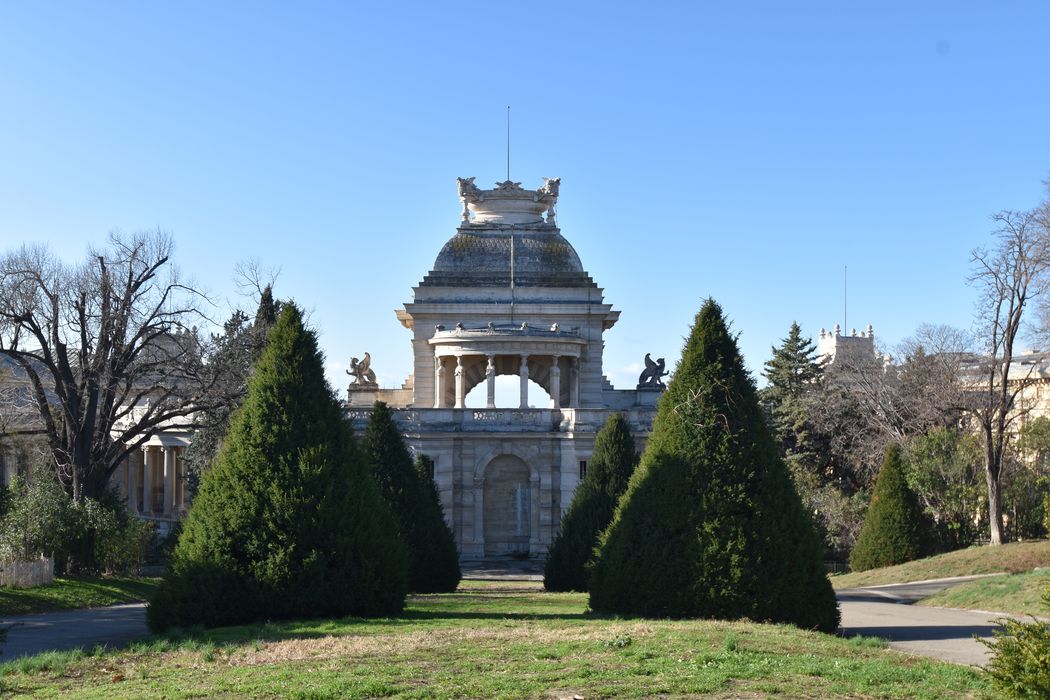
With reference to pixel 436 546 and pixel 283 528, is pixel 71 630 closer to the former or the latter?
pixel 283 528

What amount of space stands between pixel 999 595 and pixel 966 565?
33.0 feet

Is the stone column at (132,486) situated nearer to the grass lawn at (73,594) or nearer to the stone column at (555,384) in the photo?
the stone column at (555,384)

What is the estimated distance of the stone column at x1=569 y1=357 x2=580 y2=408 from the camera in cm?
6869

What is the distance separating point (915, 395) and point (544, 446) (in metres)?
15.5

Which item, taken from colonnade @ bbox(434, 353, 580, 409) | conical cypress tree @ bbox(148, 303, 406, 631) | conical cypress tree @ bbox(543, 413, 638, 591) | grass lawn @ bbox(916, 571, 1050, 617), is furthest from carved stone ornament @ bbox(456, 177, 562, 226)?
conical cypress tree @ bbox(148, 303, 406, 631)

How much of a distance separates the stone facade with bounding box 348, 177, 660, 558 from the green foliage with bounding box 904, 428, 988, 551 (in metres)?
12.5

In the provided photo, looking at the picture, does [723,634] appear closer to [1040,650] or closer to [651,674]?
[651,674]

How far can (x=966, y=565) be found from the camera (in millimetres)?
38594

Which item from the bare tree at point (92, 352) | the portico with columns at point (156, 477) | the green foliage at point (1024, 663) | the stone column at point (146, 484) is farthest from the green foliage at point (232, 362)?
the stone column at point (146, 484)

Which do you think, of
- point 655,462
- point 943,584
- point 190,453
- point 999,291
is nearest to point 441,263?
point 190,453

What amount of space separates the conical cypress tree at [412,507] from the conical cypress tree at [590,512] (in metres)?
2.77

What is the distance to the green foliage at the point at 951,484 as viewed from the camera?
47688 mm

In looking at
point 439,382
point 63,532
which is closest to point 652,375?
point 439,382

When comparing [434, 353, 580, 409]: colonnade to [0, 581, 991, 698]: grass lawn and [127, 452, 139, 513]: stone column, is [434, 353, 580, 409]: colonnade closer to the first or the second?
[127, 452, 139, 513]: stone column
